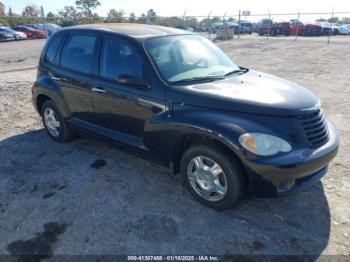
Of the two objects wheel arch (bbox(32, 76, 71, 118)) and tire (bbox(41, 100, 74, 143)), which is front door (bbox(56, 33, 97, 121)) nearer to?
wheel arch (bbox(32, 76, 71, 118))

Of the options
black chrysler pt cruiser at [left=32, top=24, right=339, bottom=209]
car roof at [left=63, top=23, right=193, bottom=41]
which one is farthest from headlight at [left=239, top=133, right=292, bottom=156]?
car roof at [left=63, top=23, right=193, bottom=41]

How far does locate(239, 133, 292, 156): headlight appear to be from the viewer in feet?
10.1

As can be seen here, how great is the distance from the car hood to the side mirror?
40 cm

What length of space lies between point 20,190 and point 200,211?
217cm

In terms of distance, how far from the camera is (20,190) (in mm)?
4008

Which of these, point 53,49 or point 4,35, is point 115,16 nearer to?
point 4,35

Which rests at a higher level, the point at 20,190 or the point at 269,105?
the point at 269,105

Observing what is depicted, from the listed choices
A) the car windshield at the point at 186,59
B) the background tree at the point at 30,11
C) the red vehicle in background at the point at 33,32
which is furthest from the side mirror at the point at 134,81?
the background tree at the point at 30,11

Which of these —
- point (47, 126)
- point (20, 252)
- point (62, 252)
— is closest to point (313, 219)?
point (62, 252)

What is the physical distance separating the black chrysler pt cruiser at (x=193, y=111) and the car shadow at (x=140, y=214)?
0.32 meters

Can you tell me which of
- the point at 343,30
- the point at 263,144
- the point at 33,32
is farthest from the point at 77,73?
the point at 343,30

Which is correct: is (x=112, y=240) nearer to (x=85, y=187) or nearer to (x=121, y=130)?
(x=85, y=187)

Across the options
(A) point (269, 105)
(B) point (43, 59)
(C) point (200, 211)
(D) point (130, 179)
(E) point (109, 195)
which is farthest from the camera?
(B) point (43, 59)

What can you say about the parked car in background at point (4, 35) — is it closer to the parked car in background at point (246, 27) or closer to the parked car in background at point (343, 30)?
the parked car in background at point (246, 27)
